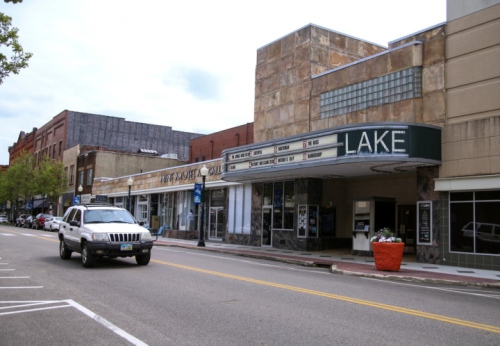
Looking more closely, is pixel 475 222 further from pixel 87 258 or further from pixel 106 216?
pixel 87 258

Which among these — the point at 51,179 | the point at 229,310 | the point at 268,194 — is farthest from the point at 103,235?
the point at 51,179

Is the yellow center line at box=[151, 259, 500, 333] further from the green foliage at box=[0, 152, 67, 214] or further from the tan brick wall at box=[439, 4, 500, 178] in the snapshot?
the green foliage at box=[0, 152, 67, 214]

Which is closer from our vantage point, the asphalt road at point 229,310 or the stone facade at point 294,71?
the asphalt road at point 229,310

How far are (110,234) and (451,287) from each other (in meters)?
9.53

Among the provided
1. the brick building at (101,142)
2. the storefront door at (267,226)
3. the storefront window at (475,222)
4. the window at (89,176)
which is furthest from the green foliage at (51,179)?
the storefront window at (475,222)

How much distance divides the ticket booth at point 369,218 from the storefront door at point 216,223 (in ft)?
35.7

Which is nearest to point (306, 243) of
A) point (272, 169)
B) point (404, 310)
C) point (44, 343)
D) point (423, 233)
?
point (272, 169)

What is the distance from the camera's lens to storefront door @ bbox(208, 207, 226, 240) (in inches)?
1217

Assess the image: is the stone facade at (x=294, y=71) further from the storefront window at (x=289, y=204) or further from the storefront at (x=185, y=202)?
the storefront at (x=185, y=202)

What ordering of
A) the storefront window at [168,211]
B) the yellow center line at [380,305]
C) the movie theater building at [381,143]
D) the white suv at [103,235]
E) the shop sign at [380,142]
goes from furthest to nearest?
1. the storefront window at [168,211]
2. the shop sign at [380,142]
3. the movie theater building at [381,143]
4. the white suv at [103,235]
5. the yellow center line at [380,305]

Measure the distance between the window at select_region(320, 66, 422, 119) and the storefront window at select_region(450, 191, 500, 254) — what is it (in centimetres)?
466

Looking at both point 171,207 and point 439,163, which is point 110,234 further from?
point 171,207

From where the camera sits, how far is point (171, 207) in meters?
37.9

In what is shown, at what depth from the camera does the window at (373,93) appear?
1892 centimetres
